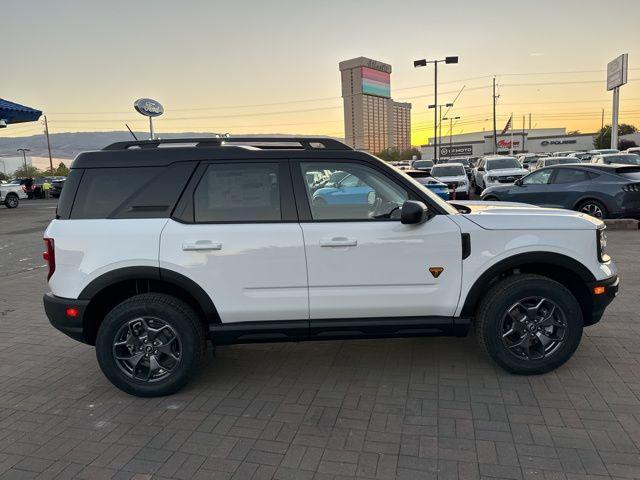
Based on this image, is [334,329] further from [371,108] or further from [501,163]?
[371,108]

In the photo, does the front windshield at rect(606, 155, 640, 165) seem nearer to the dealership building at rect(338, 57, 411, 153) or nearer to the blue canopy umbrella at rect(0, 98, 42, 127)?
the blue canopy umbrella at rect(0, 98, 42, 127)

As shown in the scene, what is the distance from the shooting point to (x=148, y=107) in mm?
17578

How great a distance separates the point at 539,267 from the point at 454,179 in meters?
14.9

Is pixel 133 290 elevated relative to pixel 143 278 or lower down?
lower down

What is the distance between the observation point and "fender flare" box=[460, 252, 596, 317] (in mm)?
3746

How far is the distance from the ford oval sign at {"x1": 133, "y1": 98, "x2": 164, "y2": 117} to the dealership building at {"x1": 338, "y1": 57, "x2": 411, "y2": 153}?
115 feet

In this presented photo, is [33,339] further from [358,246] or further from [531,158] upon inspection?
[531,158]

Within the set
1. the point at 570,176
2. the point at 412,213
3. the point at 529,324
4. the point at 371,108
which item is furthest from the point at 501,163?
the point at 371,108

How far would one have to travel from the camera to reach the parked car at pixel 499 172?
18.4 metres

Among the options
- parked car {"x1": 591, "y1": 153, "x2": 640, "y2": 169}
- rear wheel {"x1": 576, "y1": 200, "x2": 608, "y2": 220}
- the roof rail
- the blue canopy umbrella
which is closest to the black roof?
the roof rail

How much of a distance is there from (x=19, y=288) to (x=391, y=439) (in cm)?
694

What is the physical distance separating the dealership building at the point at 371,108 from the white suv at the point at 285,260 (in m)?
48.6

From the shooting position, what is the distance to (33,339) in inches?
210

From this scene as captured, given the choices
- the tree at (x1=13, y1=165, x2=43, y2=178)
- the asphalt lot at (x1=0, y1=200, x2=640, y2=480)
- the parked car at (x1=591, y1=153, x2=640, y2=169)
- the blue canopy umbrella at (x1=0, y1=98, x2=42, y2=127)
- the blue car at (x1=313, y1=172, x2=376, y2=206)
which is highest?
the blue canopy umbrella at (x1=0, y1=98, x2=42, y2=127)
